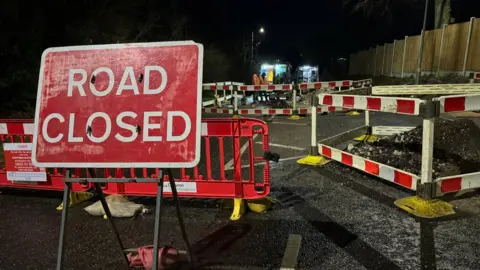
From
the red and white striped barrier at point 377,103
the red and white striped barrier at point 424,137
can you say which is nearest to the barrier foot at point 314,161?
the red and white striped barrier at point 424,137

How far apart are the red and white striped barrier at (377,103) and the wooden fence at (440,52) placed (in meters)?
14.6

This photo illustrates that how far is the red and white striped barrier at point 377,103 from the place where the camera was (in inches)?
178

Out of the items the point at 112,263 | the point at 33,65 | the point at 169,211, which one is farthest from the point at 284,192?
the point at 33,65

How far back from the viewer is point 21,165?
5.34 metres

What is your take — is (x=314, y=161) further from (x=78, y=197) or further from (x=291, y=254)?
(x=78, y=197)

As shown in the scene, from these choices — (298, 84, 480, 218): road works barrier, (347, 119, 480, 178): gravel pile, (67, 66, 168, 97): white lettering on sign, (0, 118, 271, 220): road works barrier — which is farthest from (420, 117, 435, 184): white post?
(67, 66, 168, 97): white lettering on sign

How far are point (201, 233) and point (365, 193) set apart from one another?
2.43 metres

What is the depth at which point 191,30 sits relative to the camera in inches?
1599

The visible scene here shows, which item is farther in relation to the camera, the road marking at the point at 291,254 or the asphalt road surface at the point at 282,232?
the asphalt road surface at the point at 282,232

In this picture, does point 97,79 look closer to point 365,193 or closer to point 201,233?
point 201,233

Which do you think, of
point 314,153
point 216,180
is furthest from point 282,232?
point 314,153

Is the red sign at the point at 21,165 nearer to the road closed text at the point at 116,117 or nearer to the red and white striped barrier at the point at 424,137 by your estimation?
the road closed text at the point at 116,117

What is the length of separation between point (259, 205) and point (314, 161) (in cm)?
244

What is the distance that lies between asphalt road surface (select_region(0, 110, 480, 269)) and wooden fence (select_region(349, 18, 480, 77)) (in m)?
15.4
